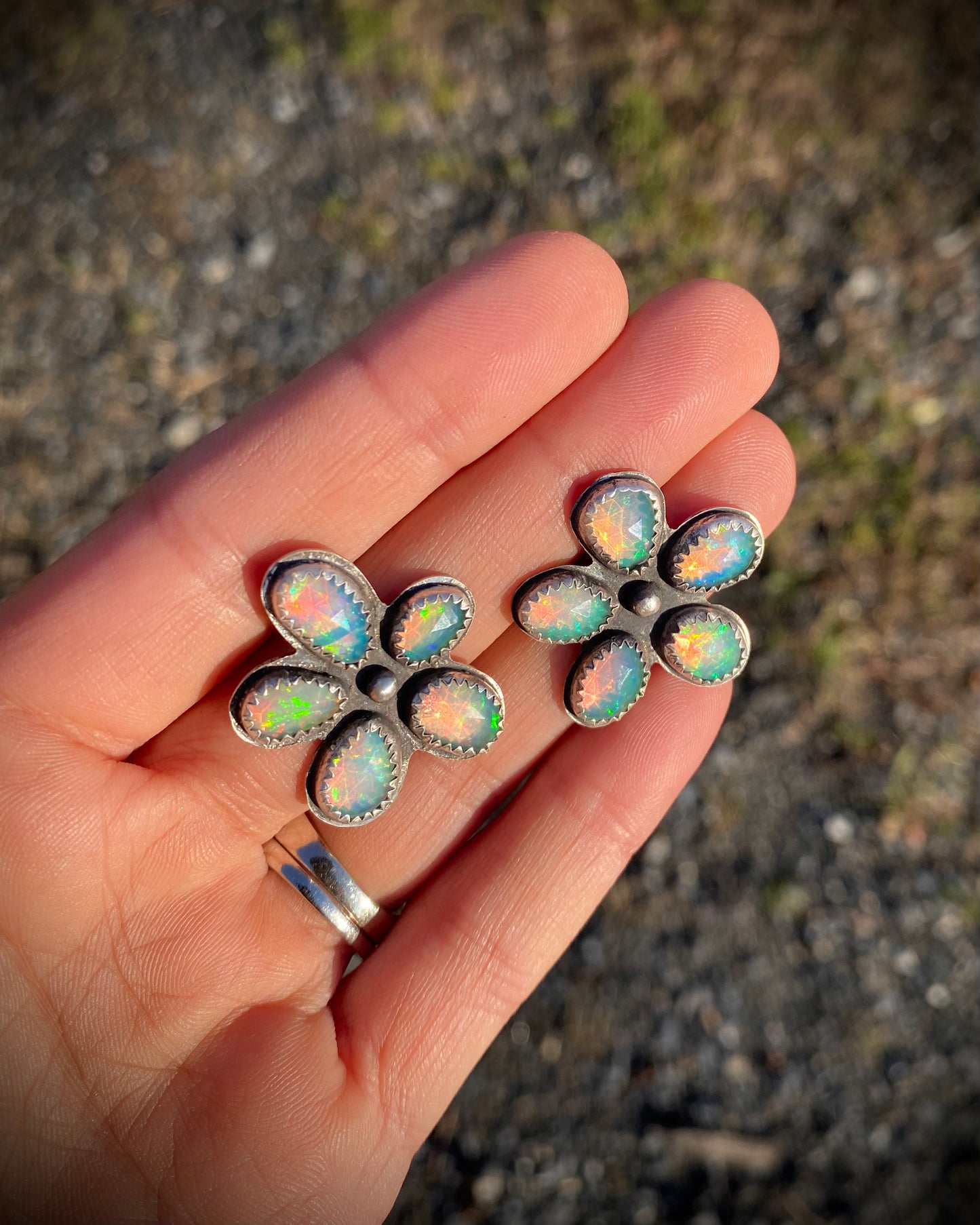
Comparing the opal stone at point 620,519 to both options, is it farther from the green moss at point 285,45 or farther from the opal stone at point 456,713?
the green moss at point 285,45

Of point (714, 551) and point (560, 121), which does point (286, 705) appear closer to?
point (714, 551)

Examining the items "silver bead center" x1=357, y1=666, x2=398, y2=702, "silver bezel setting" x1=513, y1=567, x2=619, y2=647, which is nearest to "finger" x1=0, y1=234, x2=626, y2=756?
"silver bead center" x1=357, y1=666, x2=398, y2=702

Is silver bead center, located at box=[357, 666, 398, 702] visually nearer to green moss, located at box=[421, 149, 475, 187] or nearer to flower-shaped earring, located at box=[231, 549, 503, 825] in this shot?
flower-shaped earring, located at box=[231, 549, 503, 825]

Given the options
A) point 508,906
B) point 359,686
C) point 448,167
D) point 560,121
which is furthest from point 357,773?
point 560,121

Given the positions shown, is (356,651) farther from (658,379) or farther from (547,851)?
(658,379)

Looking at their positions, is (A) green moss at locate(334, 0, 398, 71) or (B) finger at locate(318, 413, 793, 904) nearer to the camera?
(B) finger at locate(318, 413, 793, 904)

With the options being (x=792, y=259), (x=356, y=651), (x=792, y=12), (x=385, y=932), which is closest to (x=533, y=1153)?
(x=385, y=932)
